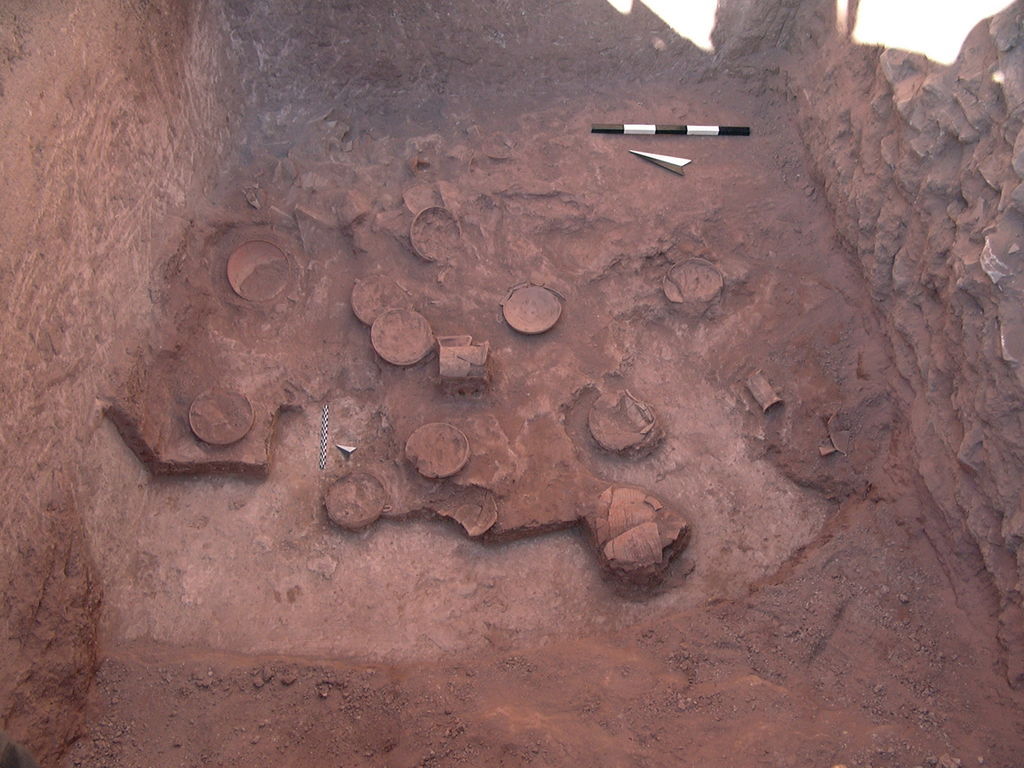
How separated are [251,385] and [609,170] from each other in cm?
276

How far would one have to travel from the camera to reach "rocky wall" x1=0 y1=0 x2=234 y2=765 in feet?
11.5

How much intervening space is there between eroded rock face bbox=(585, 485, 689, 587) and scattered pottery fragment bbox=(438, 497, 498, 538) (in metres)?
0.54

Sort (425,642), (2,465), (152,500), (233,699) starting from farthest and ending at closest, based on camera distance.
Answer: (152,500) → (425,642) → (233,699) → (2,465)

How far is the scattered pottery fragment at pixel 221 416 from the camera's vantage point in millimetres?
4641

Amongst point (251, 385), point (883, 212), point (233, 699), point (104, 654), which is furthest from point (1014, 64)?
point (104, 654)

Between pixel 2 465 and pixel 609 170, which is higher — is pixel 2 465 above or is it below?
below

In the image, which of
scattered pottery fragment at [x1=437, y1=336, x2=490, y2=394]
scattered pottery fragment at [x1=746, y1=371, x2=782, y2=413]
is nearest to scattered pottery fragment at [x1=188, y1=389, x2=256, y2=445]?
scattered pottery fragment at [x1=437, y1=336, x2=490, y2=394]

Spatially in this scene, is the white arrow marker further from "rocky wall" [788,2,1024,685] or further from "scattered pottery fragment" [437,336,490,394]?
"scattered pottery fragment" [437,336,490,394]

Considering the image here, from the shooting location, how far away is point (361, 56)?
579 centimetres

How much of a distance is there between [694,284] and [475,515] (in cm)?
202

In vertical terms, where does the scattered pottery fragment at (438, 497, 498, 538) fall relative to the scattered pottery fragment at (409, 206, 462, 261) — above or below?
below

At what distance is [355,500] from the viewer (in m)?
4.62

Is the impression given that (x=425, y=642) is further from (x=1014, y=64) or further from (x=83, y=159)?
(x=1014, y=64)

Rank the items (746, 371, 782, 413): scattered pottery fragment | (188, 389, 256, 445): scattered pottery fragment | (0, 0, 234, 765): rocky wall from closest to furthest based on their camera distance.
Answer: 1. (0, 0, 234, 765): rocky wall
2. (188, 389, 256, 445): scattered pottery fragment
3. (746, 371, 782, 413): scattered pottery fragment
